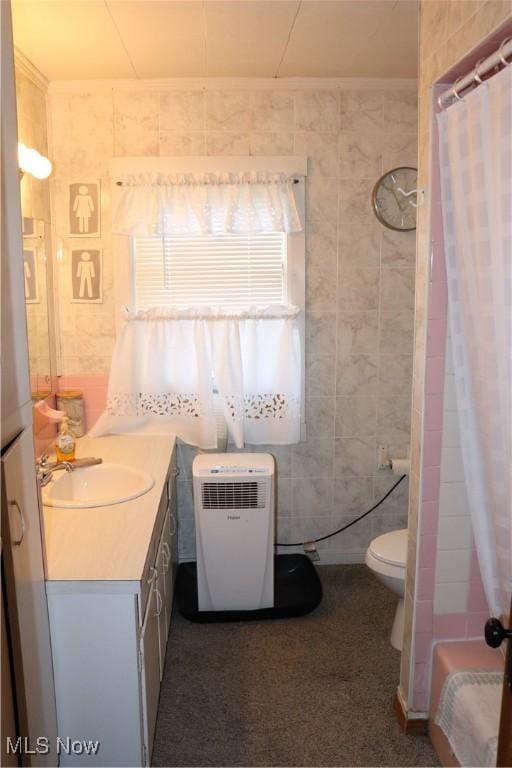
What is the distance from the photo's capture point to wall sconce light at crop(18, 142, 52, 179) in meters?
2.51

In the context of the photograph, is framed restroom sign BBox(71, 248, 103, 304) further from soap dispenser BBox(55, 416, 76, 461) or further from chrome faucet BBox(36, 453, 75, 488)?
chrome faucet BBox(36, 453, 75, 488)

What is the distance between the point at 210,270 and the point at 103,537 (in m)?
1.61

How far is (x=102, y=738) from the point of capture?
172 centimetres

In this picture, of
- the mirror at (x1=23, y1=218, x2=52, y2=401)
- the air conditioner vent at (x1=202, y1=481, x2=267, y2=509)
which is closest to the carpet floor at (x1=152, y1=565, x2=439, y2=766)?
the air conditioner vent at (x1=202, y1=481, x2=267, y2=509)

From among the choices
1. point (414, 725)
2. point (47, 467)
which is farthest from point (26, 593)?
point (414, 725)

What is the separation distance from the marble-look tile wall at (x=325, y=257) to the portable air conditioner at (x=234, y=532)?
1.69 ft

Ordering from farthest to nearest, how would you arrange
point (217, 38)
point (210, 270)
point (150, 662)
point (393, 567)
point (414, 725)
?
point (210, 270) → point (393, 567) → point (217, 38) → point (414, 725) → point (150, 662)

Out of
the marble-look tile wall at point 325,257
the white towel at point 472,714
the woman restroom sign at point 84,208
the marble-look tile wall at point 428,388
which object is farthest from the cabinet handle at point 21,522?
the woman restroom sign at point 84,208

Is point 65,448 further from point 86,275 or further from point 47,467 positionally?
point 86,275

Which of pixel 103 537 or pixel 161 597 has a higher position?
pixel 103 537

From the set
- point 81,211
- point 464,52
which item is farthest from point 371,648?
point 81,211

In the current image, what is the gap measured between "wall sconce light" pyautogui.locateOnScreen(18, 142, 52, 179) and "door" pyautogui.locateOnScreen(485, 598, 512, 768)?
2.38 m

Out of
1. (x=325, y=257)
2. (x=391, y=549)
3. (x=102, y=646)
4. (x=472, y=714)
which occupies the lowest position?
(x=472, y=714)

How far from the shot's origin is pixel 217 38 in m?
2.43
